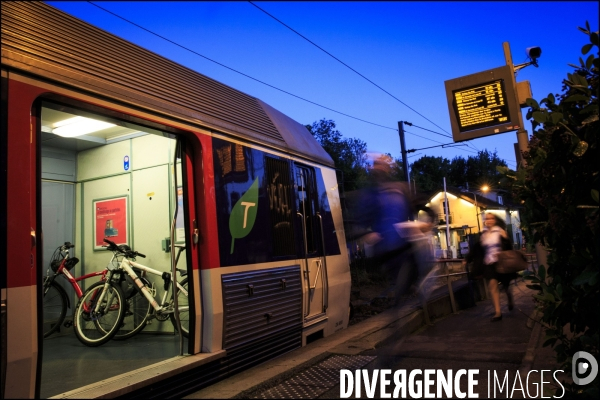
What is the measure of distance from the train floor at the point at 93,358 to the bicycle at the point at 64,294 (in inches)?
9.0

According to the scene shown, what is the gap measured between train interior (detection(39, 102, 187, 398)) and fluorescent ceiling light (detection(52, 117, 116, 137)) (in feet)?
0.04

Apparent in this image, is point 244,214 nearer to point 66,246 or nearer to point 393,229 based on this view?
point 393,229

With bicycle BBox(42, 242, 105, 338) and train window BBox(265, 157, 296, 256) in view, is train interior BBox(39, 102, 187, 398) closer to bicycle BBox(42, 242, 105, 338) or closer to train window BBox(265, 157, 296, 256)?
bicycle BBox(42, 242, 105, 338)

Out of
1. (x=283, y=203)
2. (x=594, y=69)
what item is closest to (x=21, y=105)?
(x=283, y=203)

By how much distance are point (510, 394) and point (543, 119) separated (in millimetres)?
2292

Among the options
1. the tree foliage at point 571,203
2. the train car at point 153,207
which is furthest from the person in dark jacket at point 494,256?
the tree foliage at point 571,203

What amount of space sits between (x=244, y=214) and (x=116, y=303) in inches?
85.8

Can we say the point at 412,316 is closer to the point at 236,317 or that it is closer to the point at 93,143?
the point at 236,317

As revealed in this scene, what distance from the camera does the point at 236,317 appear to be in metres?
4.62

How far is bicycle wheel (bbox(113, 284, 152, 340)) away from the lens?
598 cm

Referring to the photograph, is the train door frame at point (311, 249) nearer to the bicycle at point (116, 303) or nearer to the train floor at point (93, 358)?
the bicycle at point (116, 303)

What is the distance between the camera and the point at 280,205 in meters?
5.75

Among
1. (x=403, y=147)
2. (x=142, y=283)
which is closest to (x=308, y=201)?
(x=142, y=283)

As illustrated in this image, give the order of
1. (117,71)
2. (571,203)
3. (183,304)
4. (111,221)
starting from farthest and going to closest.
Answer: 1. (111,221)
2. (183,304)
3. (117,71)
4. (571,203)
